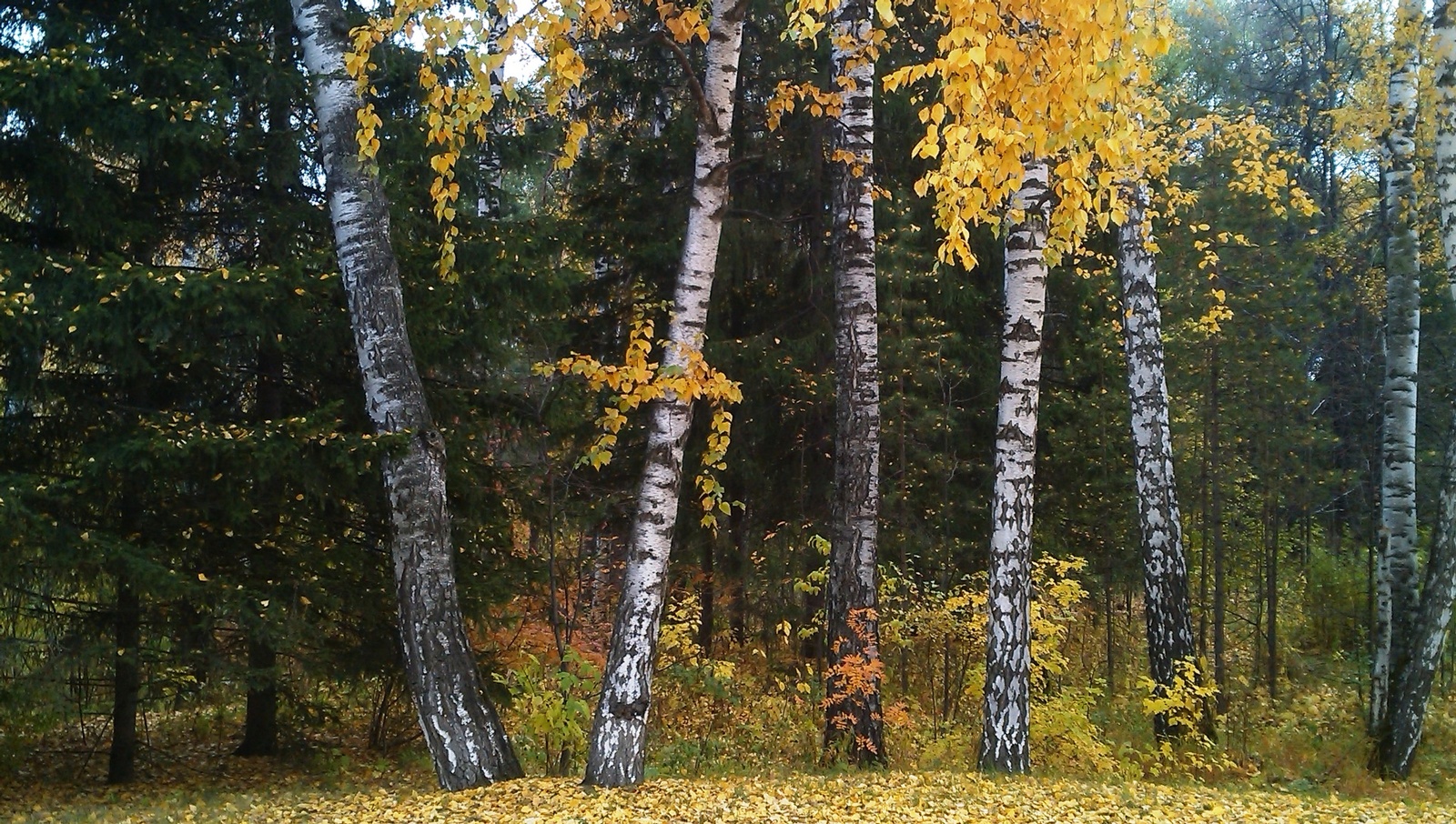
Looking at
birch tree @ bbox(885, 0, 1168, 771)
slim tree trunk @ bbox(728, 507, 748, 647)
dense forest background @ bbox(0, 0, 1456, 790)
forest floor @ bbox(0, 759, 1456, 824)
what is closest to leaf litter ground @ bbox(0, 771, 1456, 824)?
forest floor @ bbox(0, 759, 1456, 824)

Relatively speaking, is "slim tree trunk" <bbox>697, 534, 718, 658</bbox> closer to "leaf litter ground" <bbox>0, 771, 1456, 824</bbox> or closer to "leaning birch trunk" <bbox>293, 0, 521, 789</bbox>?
"leaf litter ground" <bbox>0, 771, 1456, 824</bbox>

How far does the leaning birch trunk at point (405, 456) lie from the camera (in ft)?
21.2

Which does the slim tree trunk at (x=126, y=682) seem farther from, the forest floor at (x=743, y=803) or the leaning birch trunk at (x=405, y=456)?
the leaning birch trunk at (x=405, y=456)

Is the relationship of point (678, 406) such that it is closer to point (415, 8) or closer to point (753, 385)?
point (415, 8)

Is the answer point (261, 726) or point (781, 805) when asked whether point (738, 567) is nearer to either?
point (261, 726)

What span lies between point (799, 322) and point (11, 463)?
7.60 m

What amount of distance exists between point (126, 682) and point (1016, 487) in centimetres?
667

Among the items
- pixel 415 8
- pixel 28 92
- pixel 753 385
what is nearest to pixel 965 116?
pixel 415 8

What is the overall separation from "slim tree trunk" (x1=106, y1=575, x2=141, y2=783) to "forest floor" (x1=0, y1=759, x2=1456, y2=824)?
0.89 feet

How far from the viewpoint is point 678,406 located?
20.6 feet

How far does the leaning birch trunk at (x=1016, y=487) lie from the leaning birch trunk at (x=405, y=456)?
3308 millimetres

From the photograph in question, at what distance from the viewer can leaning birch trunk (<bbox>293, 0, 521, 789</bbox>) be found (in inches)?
254

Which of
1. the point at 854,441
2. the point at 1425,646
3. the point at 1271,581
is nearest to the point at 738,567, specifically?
the point at 854,441

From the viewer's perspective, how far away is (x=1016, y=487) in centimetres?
703
